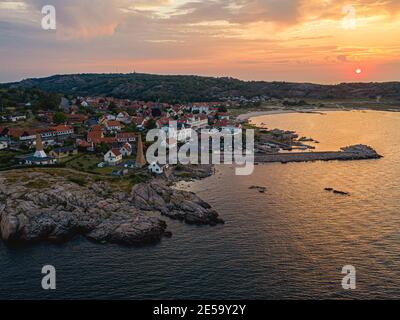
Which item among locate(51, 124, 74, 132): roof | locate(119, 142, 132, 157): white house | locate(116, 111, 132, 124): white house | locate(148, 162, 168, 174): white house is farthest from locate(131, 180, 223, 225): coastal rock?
locate(116, 111, 132, 124): white house

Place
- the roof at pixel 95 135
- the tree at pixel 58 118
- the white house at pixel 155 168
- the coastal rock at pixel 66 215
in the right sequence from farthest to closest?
the tree at pixel 58 118 < the roof at pixel 95 135 < the white house at pixel 155 168 < the coastal rock at pixel 66 215

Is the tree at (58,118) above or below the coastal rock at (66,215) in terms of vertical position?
above

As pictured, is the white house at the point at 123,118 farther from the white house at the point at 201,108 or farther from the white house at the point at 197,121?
the white house at the point at 201,108

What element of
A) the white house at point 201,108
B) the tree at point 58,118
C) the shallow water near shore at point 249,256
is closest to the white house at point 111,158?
the shallow water near shore at point 249,256

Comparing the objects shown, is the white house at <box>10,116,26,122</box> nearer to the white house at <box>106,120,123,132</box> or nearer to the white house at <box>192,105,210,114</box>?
the white house at <box>106,120,123,132</box>

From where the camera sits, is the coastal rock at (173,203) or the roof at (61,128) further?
the roof at (61,128)

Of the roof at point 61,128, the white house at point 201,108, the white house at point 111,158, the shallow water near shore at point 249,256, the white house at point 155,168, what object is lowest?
the shallow water near shore at point 249,256
